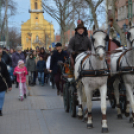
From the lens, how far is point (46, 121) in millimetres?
9055

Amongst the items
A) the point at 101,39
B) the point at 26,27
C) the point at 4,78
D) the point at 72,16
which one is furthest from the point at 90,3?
the point at 26,27

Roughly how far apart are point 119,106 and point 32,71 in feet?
34.9

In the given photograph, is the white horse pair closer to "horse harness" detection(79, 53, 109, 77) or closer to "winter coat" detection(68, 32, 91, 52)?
"horse harness" detection(79, 53, 109, 77)

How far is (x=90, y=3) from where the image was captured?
24.6m

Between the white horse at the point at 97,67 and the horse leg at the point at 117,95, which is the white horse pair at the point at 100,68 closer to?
the white horse at the point at 97,67

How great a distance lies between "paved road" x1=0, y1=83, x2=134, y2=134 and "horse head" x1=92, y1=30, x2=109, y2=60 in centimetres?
176

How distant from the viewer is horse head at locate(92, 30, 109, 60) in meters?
7.22

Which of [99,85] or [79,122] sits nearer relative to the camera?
[99,85]

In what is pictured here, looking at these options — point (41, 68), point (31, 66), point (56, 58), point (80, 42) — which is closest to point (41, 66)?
point (41, 68)

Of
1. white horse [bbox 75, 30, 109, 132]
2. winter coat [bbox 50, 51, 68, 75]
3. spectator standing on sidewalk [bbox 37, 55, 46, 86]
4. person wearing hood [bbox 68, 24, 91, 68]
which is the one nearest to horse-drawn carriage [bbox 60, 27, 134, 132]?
white horse [bbox 75, 30, 109, 132]

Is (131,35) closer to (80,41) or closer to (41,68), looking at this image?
(80,41)

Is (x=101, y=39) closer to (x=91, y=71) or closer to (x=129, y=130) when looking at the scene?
(x=91, y=71)

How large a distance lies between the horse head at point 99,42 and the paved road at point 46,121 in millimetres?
1756

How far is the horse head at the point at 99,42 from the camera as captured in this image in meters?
7.22
